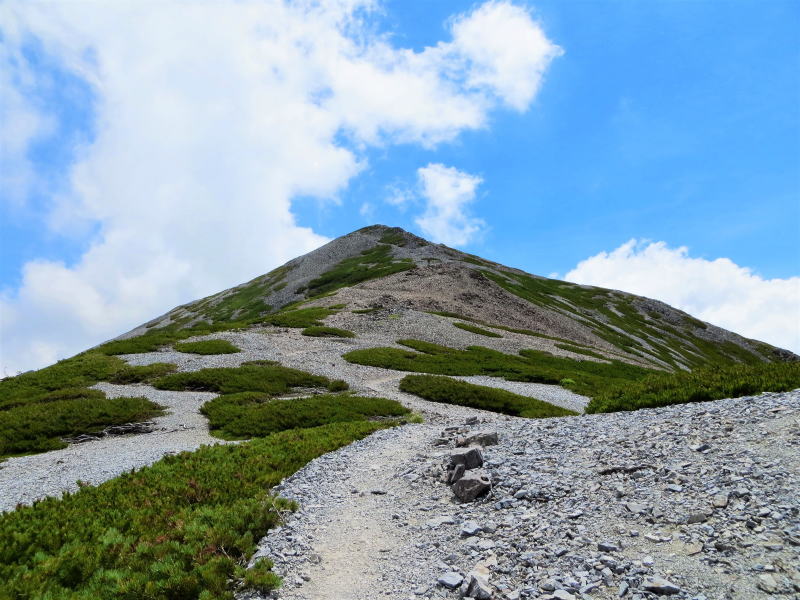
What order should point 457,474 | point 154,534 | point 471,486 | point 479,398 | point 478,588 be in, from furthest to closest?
point 479,398, point 457,474, point 471,486, point 154,534, point 478,588

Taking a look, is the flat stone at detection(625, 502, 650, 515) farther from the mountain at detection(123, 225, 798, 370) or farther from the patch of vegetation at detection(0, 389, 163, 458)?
the mountain at detection(123, 225, 798, 370)

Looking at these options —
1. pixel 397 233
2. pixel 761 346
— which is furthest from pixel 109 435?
pixel 761 346

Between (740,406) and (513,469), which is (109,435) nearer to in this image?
(513,469)

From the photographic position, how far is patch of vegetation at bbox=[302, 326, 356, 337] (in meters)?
50.2

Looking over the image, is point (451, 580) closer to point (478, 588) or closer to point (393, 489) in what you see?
point (478, 588)

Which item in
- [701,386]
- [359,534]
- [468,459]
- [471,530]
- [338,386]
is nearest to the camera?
[471,530]

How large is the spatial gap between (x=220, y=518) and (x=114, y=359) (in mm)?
33047

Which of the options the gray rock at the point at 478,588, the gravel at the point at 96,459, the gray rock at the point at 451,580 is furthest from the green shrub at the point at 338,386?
the gray rock at the point at 478,588

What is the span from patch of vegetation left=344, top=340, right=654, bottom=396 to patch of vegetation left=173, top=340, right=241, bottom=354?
1014 cm

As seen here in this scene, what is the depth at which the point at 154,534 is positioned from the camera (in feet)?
35.1

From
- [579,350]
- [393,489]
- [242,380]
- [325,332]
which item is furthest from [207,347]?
[579,350]

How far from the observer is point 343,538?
10.8 meters

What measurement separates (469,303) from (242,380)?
51149 mm

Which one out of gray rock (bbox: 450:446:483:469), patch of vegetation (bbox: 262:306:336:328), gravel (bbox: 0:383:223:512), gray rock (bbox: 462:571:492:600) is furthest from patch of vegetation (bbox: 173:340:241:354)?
gray rock (bbox: 462:571:492:600)
